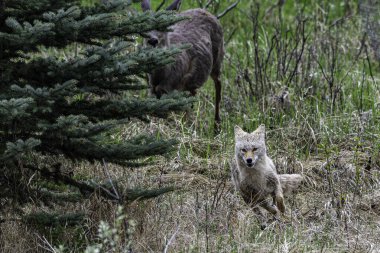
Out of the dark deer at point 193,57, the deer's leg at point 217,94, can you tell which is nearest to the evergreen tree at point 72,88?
the deer's leg at point 217,94

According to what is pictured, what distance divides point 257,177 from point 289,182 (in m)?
0.67

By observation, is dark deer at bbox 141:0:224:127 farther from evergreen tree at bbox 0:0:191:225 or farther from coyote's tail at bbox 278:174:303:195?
evergreen tree at bbox 0:0:191:225

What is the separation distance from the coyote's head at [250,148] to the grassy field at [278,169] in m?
0.27

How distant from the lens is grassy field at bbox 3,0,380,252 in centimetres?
567

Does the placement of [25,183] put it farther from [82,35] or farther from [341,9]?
[341,9]

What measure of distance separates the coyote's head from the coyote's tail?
0.64 metres

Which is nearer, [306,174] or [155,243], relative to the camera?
[155,243]

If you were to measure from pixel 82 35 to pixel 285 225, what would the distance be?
7.24ft

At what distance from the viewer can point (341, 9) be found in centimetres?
1520

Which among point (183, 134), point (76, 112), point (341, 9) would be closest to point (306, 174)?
point (183, 134)

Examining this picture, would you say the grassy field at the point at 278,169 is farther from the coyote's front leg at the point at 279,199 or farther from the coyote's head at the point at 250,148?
the coyote's head at the point at 250,148

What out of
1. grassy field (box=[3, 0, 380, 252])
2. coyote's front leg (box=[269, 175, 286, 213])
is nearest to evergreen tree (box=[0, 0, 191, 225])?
grassy field (box=[3, 0, 380, 252])

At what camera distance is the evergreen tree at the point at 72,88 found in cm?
508

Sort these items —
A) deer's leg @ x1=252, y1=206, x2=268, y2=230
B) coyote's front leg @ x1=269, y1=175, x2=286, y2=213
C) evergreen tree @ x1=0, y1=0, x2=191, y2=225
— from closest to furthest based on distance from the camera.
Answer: evergreen tree @ x1=0, y1=0, x2=191, y2=225, deer's leg @ x1=252, y1=206, x2=268, y2=230, coyote's front leg @ x1=269, y1=175, x2=286, y2=213
